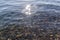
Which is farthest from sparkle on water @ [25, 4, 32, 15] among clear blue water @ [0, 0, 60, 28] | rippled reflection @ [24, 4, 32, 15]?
clear blue water @ [0, 0, 60, 28]

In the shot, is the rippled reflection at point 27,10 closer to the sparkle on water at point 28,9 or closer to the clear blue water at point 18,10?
the sparkle on water at point 28,9

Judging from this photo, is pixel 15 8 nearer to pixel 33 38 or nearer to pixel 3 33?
pixel 3 33

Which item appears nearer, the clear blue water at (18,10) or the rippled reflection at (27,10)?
the clear blue water at (18,10)

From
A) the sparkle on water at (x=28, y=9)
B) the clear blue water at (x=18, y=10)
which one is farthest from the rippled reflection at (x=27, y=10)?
the clear blue water at (x=18, y=10)

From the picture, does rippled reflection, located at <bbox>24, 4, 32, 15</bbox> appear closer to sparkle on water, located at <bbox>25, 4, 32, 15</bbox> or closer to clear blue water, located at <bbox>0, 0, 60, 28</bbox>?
sparkle on water, located at <bbox>25, 4, 32, 15</bbox>

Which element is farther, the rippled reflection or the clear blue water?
the rippled reflection

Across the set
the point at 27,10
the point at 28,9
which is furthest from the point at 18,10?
the point at 28,9

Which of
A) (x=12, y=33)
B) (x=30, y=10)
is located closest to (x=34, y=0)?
(x=30, y=10)

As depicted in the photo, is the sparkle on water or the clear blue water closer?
the clear blue water
